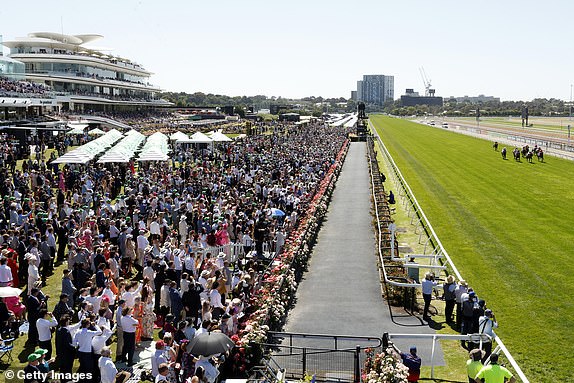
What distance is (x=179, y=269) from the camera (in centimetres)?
1419

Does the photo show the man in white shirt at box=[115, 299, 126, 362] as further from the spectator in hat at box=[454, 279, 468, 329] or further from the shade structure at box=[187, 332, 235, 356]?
the spectator in hat at box=[454, 279, 468, 329]

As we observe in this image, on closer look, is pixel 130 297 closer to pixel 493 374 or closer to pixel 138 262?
pixel 138 262

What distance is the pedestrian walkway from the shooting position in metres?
12.8

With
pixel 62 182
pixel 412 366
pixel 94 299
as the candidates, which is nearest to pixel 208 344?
pixel 94 299

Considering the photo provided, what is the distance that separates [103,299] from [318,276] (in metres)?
7.64

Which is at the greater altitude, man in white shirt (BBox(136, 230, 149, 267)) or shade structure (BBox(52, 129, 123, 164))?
shade structure (BBox(52, 129, 123, 164))

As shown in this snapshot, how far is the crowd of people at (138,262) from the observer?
31.4ft

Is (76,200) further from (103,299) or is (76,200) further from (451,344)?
(451,344)

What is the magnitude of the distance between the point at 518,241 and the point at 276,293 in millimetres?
12094

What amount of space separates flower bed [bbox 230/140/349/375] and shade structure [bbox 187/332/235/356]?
1.27m

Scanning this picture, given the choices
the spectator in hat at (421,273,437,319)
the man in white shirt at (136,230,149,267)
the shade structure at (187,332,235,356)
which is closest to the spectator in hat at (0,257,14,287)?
the man in white shirt at (136,230,149,267)

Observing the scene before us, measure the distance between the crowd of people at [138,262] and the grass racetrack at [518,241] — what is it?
614 centimetres

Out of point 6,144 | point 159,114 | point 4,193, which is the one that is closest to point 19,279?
point 4,193

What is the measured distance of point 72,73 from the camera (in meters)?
81.8
